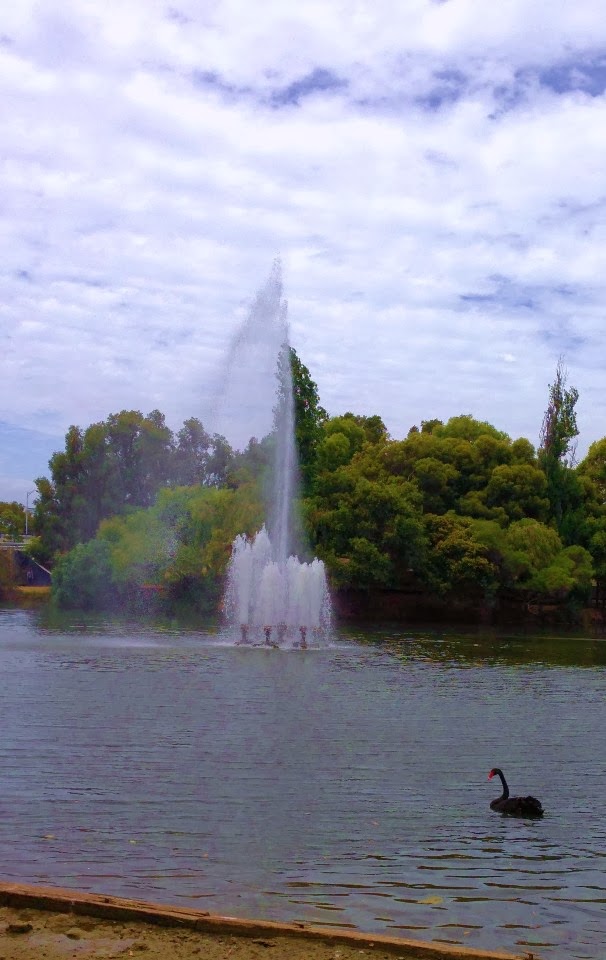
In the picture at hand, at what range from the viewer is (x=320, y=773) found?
15797mm

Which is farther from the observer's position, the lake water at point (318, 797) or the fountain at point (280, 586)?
the fountain at point (280, 586)

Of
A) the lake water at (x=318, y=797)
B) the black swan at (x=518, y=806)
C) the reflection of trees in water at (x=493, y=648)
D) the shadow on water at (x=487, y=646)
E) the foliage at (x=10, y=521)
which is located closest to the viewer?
the lake water at (x=318, y=797)

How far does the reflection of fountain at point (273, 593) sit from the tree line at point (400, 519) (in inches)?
657

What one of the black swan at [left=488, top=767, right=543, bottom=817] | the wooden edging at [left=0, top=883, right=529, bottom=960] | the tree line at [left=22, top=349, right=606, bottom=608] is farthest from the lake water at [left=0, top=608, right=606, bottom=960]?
the tree line at [left=22, top=349, right=606, bottom=608]

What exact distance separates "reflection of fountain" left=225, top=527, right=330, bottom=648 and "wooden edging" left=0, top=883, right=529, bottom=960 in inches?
1328

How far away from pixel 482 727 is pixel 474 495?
160ft

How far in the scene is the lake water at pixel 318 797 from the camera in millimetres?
10008

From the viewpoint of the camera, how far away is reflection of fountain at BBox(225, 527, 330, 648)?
142ft

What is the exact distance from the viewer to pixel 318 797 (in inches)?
560

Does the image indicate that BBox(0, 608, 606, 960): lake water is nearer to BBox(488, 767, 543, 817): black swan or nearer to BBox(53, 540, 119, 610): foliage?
BBox(488, 767, 543, 817): black swan

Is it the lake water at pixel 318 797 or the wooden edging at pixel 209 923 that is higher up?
the wooden edging at pixel 209 923

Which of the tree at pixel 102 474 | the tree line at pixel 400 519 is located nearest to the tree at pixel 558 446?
the tree line at pixel 400 519

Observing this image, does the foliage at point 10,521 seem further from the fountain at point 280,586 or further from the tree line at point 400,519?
the fountain at point 280,586

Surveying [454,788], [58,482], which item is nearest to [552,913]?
[454,788]
